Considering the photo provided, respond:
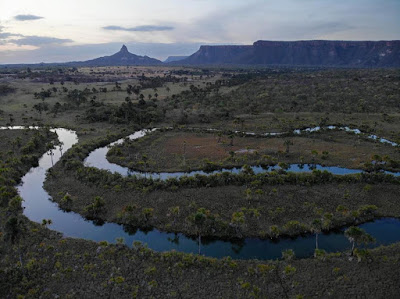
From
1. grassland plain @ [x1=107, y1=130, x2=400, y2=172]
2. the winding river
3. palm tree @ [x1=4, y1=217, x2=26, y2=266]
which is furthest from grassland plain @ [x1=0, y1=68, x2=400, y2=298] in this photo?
palm tree @ [x1=4, y1=217, x2=26, y2=266]

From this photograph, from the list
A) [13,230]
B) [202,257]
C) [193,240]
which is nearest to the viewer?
[13,230]

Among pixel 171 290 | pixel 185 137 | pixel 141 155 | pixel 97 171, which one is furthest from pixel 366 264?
pixel 185 137

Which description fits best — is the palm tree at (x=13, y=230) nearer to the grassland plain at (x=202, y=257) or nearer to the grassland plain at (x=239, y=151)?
the grassland plain at (x=202, y=257)

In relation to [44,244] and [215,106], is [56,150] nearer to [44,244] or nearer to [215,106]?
[44,244]

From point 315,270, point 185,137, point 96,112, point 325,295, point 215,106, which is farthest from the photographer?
point 215,106

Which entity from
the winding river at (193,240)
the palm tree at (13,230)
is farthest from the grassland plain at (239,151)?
the palm tree at (13,230)

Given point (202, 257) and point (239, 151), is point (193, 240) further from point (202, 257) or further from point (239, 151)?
point (239, 151)

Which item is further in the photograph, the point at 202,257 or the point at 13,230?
the point at 202,257

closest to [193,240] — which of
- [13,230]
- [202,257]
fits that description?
[202,257]

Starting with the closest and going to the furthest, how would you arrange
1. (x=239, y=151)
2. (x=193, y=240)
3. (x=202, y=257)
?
(x=202, y=257)
(x=193, y=240)
(x=239, y=151)

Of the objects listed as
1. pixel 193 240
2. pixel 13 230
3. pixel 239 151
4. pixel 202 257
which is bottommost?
pixel 193 240

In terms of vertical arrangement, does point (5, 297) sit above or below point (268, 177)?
below
